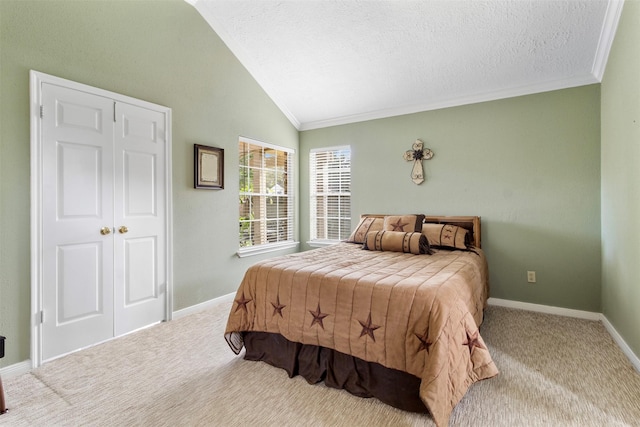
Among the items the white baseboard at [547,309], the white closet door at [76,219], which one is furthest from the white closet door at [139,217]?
the white baseboard at [547,309]

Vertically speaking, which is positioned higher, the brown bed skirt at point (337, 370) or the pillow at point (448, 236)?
the pillow at point (448, 236)

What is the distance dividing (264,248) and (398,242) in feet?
6.11

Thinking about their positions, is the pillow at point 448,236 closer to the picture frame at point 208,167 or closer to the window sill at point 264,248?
the window sill at point 264,248

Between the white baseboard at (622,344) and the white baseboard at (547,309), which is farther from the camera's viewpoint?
the white baseboard at (547,309)

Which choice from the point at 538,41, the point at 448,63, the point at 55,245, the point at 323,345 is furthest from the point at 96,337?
the point at 538,41

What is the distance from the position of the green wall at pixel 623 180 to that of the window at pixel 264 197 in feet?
11.5

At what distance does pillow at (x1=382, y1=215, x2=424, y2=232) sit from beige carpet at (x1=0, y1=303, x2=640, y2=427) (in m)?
1.32

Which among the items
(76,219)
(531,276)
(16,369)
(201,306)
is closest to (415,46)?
(531,276)

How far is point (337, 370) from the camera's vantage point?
1880mm

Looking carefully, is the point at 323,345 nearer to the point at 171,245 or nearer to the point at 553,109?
the point at 171,245

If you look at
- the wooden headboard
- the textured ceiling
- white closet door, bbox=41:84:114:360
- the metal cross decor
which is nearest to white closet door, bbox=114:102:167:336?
white closet door, bbox=41:84:114:360

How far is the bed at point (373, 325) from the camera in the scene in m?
1.55

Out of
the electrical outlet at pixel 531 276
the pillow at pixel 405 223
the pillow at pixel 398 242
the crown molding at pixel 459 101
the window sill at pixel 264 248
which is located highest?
the crown molding at pixel 459 101

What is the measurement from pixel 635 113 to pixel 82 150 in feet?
13.0
